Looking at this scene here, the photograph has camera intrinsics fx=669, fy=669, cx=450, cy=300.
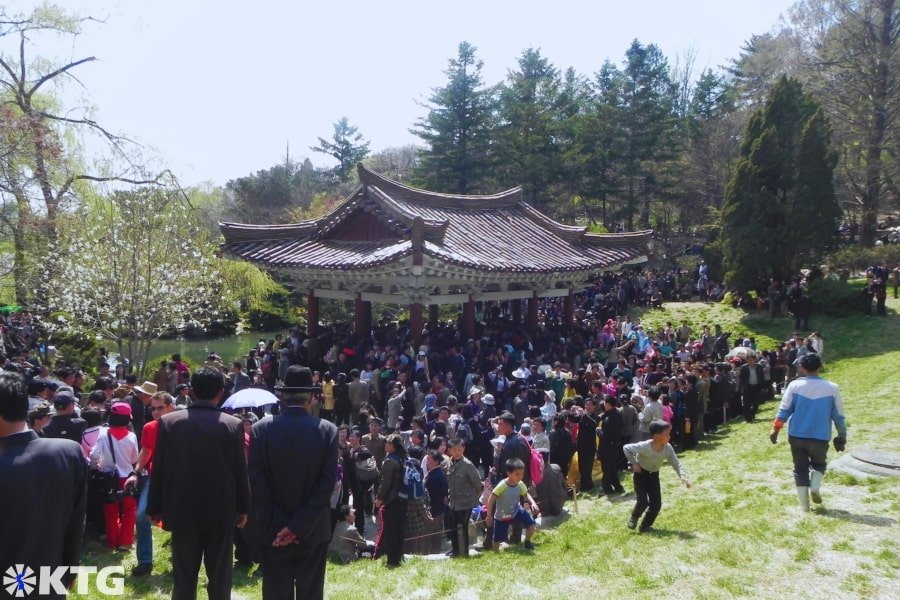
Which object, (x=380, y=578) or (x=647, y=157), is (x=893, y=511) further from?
(x=647, y=157)

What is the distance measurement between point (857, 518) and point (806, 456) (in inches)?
27.8

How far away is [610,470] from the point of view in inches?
365

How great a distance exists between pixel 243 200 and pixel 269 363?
29.8 meters

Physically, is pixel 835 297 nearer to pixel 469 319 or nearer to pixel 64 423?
pixel 469 319

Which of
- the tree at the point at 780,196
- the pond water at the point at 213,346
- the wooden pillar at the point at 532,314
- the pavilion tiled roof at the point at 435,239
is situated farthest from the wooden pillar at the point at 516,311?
the pond water at the point at 213,346

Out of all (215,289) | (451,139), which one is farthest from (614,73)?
(215,289)

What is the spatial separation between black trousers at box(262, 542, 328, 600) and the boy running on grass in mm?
3519

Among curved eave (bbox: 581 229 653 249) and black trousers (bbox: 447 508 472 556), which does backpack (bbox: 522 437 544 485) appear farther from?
curved eave (bbox: 581 229 653 249)

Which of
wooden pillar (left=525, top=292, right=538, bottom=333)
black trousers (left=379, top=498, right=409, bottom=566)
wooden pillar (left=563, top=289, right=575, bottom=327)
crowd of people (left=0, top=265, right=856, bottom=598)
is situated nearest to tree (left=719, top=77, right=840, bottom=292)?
crowd of people (left=0, top=265, right=856, bottom=598)

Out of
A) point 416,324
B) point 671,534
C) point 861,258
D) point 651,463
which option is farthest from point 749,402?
point 861,258

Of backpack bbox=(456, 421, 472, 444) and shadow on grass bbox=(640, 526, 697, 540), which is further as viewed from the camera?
backpack bbox=(456, 421, 472, 444)

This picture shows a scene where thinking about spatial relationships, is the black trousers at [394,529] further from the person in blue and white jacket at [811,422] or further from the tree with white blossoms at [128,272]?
the tree with white blossoms at [128,272]

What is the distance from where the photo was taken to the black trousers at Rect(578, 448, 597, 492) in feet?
31.5

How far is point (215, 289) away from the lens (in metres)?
22.4
